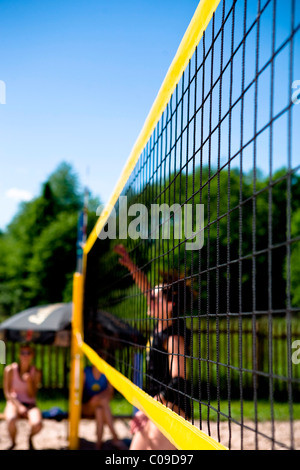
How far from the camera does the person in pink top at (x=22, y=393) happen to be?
715cm

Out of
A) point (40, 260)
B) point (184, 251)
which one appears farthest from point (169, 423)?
point (40, 260)

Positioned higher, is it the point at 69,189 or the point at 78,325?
the point at 69,189

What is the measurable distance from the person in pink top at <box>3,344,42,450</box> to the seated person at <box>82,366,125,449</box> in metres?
0.64

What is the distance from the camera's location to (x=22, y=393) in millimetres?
7605

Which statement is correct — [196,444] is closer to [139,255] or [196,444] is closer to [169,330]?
[169,330]

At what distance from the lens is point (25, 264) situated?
2831cm

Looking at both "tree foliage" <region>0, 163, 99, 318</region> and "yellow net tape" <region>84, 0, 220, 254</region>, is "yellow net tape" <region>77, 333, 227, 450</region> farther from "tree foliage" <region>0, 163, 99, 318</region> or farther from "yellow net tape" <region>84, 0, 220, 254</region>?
"tree foliage" <region>0, 163, 99, 318</region>

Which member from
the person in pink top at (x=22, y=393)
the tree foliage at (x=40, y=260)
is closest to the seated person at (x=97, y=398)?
the person in pink top at (x=22, y=393)

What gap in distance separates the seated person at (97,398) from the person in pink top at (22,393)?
636 mm

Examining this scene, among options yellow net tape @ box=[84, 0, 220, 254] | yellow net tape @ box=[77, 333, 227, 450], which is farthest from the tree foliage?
yellow net tape @ box=[77, 333, 227, 450]

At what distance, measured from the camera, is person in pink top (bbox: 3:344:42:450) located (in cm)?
715

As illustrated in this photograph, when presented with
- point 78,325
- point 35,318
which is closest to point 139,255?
point 78,325

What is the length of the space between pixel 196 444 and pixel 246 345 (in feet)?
35.9

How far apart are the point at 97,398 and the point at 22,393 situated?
3.30 feet
